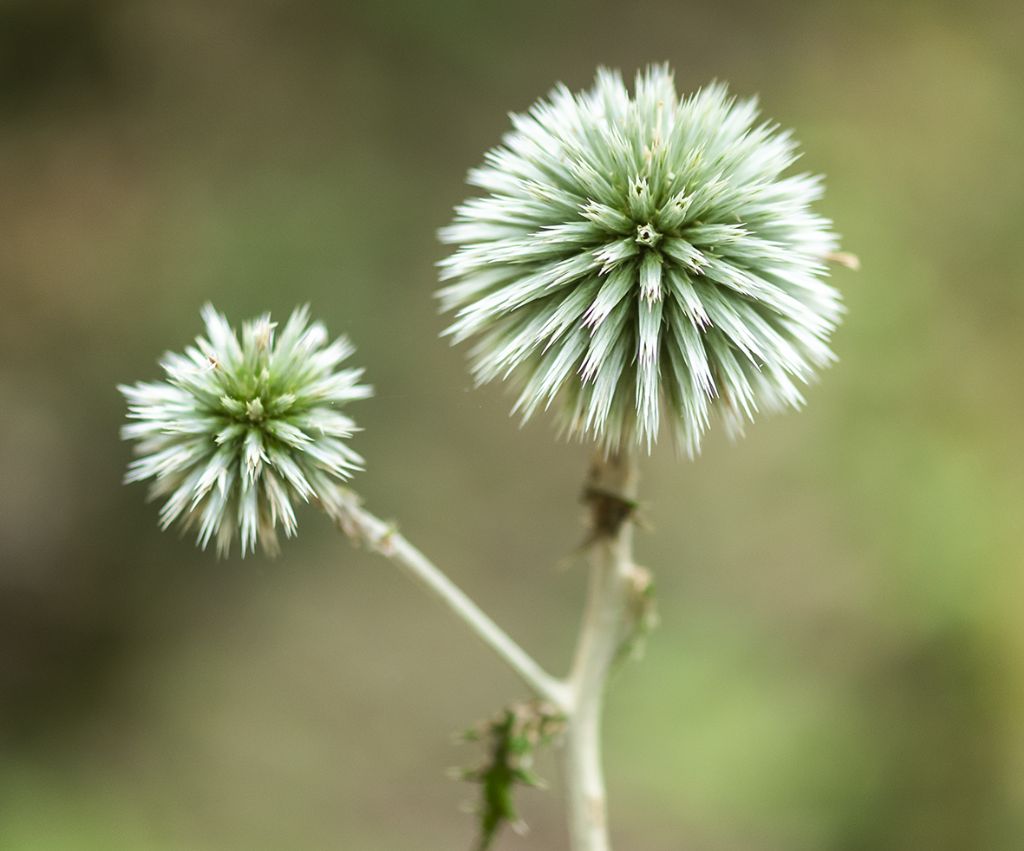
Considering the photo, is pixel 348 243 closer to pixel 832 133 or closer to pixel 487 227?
pixel 832 133

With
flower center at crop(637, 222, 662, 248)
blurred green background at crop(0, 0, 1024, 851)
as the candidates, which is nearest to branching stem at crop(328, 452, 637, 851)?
flower center at crop(637, 222, 662, 248)

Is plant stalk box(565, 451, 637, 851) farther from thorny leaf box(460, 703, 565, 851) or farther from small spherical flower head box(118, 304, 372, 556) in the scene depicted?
small spherical flower head box(118, 304, 372, 556)

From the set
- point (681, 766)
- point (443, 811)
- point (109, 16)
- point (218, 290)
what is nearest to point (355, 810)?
point (443, 811)

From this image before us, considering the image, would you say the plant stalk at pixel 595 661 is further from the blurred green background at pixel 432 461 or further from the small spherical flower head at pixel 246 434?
the blurred green background at pixel 432 461

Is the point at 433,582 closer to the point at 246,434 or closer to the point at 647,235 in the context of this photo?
the point at 246,434

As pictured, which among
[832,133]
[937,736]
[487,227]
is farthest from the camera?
[832,133]

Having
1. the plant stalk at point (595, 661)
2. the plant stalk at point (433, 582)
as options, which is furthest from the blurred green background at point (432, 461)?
the plant stalk at point (433, 582)

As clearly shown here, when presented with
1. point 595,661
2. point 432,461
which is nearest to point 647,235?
point 595,661
